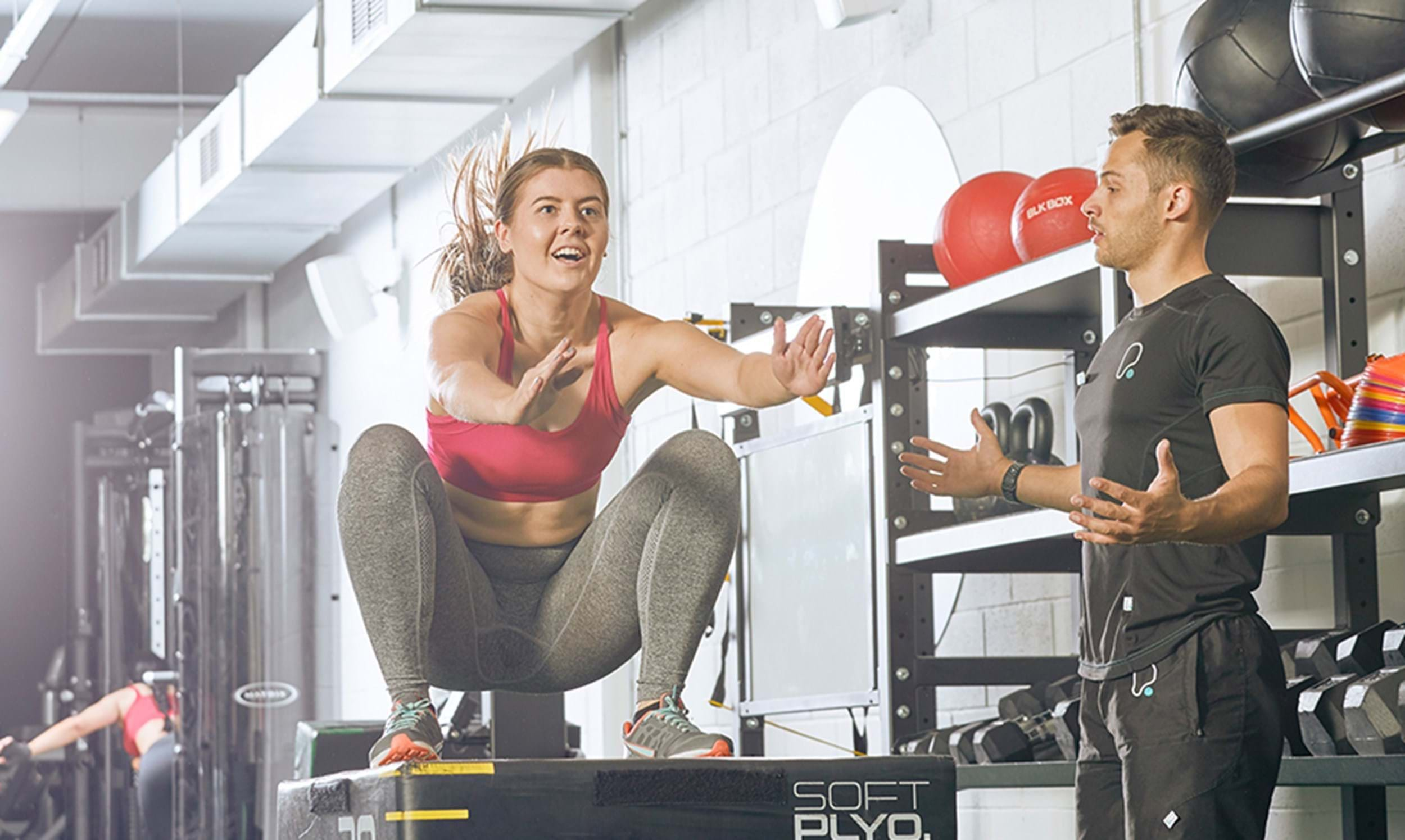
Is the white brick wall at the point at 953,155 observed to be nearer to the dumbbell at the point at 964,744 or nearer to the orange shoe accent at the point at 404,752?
the dumbbell at the point at 964,744

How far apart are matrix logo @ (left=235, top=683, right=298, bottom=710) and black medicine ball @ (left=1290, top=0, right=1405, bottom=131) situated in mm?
5458

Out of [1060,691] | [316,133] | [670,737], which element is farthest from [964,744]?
[316,133]

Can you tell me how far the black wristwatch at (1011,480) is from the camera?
253 centimetres

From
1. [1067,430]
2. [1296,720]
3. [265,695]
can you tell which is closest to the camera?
[1296,720]

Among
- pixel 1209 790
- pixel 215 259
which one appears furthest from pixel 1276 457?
pixel 215 259

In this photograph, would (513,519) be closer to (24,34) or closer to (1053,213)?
(1053,213)

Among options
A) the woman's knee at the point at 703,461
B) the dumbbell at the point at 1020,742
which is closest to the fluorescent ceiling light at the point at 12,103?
the dumbbell at the point at 1020,742

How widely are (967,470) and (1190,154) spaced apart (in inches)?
19.9

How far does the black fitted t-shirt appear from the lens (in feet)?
7.52

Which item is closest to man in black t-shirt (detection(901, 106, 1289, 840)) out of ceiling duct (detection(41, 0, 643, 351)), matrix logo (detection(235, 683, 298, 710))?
ceiling duct (detection(41, 0, 643, 351))

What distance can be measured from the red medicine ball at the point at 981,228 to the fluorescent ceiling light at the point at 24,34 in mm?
3463

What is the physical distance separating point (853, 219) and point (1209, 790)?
2.58 meters

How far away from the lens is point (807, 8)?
197 inches

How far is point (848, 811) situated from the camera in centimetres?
227
